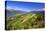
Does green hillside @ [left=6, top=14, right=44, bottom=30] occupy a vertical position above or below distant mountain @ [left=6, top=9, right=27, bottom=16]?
below

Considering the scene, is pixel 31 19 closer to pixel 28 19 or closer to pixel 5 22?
pixel 28 19

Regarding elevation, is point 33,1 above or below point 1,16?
above

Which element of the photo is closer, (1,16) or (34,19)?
(1,16)

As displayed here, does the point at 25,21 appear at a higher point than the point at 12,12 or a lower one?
lower

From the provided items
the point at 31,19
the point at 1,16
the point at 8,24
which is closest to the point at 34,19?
the point at 31,19

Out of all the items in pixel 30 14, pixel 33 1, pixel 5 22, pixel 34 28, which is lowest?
pixel 34 28

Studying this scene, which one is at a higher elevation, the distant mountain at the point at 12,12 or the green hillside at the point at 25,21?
the distant mountain at the point at 12,12
